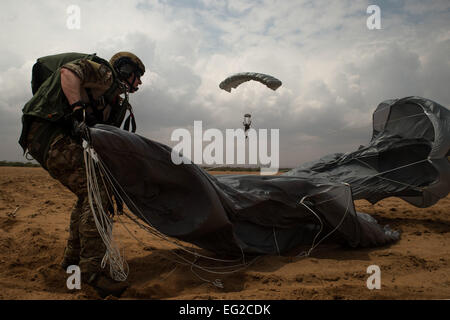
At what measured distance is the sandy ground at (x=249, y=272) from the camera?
230 cm

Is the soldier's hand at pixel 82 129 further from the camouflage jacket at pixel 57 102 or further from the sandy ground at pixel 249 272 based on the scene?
the sandy ground at pixel 249 272

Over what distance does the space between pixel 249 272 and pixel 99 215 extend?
54.3 inches

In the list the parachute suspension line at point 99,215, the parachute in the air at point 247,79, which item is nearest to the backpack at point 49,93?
the parachute suspension line at point 99,215

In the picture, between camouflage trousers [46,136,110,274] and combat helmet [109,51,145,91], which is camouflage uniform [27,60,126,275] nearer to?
camouflage trousers [46,136,110,274]

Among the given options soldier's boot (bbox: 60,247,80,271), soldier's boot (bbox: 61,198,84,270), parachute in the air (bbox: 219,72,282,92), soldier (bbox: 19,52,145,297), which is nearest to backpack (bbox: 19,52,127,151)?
soldier (bbox: 19,52,145,297)

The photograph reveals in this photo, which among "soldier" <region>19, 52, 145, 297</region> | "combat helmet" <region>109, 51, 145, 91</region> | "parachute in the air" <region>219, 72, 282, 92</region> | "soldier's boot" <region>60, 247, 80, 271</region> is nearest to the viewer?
"soldier" <region>19, 52, 145, 297</region>

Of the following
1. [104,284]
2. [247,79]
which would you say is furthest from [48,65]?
[247,79]

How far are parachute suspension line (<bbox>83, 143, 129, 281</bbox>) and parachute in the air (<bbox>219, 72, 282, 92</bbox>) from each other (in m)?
4.19

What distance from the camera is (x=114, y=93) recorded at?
2877 millimetres

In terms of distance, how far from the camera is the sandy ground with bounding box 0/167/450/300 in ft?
7.54

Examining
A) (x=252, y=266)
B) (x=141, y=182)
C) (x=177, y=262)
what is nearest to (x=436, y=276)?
(x=252, y=266)

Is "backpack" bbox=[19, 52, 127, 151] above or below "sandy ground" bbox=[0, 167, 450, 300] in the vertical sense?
above

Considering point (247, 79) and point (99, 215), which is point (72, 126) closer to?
point (99, 215)

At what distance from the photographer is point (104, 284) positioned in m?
2.34
